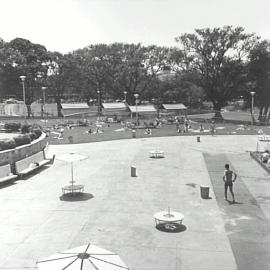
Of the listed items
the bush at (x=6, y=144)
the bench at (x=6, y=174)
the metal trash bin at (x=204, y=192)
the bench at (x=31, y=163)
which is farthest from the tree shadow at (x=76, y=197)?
the bush at (x=6, y=144)

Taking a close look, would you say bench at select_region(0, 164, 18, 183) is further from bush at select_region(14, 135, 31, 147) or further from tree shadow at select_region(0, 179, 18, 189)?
bush at select_region(14, 135, 31, 147)

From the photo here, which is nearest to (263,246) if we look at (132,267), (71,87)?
(132,267)

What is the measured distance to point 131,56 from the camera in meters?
67.9

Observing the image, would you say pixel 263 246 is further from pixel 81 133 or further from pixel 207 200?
pixel 81 133

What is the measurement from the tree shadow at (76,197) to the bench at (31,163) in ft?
15.3

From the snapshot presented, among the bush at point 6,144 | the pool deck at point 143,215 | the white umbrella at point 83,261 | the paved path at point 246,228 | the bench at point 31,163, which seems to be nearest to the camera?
the white umbrella at point 83,261

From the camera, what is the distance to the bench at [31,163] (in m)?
20.3

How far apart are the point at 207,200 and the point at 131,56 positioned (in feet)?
181

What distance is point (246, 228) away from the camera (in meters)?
12.4

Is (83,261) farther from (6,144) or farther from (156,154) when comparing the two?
(156,154)

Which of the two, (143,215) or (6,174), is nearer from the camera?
(143,215)

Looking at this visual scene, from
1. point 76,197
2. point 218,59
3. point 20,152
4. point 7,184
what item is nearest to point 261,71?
point 218,59

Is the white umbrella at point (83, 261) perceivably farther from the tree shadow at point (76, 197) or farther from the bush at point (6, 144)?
the bush at point (6, 144)

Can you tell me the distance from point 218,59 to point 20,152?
46.0 meters
